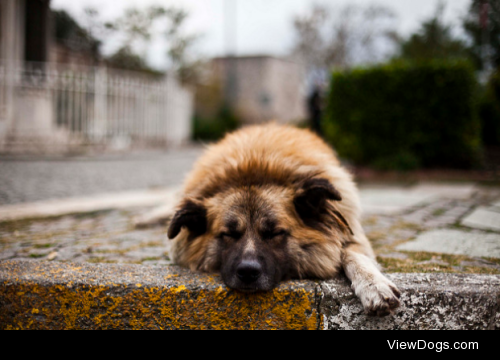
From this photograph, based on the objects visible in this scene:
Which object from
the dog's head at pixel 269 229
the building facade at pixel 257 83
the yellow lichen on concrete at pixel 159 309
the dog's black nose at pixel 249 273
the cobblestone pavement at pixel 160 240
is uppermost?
the building facade at pixel 257 83

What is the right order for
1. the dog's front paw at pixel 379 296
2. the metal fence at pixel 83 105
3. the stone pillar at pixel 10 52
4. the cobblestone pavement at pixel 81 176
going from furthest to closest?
the metal fence at pixel 83 105, the stone pillar at pixel 10 52, the cobblestone pavement at pixel 81 176, the dog's front paw at pixel 379 296

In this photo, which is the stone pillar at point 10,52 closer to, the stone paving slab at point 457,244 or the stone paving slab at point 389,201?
the stone paving slab at point 389,201

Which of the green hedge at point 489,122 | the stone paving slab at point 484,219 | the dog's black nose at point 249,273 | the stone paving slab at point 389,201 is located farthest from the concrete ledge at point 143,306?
the green hedge at point 489,122

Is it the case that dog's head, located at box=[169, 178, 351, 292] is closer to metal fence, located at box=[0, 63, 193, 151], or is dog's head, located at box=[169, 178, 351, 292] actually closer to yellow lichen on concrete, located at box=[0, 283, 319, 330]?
yellow lichen on concrete, located at box=[0, 283, 319, 330]

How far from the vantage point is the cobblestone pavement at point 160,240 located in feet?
9.20

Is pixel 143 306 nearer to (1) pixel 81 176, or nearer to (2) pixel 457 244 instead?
(2) pixel 457 244

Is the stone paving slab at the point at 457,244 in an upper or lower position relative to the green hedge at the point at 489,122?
lower

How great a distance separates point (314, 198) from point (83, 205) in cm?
Answer: 385

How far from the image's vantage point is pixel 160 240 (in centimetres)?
381

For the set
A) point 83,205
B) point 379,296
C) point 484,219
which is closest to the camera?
point 379,296

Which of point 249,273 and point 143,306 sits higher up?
point 249,273

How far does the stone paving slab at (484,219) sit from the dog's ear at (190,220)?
9.37 feet

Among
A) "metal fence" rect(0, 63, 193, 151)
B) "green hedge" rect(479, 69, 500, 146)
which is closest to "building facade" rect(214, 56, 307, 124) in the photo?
"green hedge" rect(479, 69, 500, 146)

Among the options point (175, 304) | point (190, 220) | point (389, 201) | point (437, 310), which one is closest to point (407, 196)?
point (389, 201)
